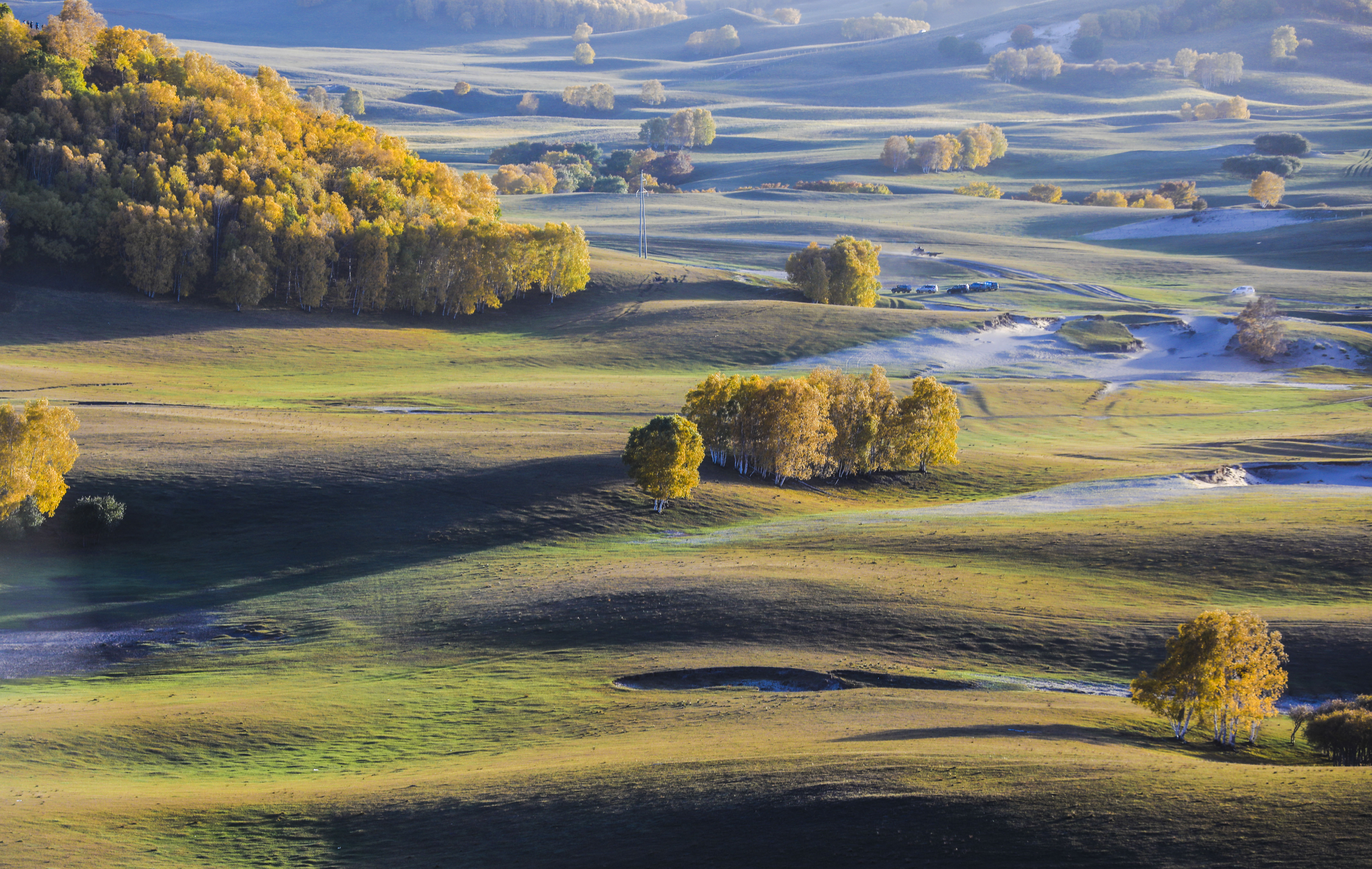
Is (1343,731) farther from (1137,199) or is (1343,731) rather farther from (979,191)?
(979,191)

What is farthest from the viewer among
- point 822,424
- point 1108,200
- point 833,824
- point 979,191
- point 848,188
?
point 979,191

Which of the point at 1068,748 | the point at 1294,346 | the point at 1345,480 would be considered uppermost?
the point at 1294,346

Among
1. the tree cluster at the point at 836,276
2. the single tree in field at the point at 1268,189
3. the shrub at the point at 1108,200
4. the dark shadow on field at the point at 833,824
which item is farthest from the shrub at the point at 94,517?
the single tree in field at the point at 1268,189

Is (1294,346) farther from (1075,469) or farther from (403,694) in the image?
(403,694)

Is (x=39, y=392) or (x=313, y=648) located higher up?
(x=39, y=392)

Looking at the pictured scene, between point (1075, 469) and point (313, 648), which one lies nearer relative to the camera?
point (313, 648)

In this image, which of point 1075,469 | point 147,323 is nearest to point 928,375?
point 1075,469

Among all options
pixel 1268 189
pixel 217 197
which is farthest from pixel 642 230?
pixel 1268 189
